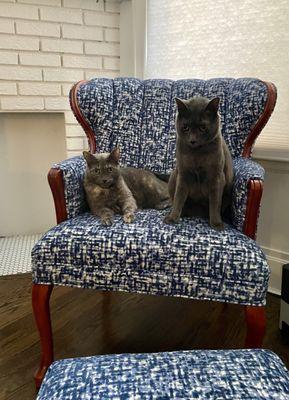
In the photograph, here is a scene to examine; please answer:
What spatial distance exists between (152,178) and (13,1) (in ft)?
4.32

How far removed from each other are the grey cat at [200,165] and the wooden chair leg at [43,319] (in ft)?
1.62

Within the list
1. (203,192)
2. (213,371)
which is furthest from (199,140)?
(213,371)

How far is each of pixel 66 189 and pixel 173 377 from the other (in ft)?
2.63

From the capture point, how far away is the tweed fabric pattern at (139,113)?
1.66 metres

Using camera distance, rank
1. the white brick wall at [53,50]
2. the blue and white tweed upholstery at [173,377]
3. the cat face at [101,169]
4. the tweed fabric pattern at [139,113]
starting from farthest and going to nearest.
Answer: the white brick wall at [53,50] → the tweed fabric pattern at [139,113] → the cat face at [101,169] → the blue and white tweed upholstery at [173,377]

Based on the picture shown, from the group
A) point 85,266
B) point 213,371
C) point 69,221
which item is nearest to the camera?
point 213,371

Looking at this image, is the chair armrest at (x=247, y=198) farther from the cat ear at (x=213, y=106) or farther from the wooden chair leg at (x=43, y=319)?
the wooden chair leg at (x=43, y=319)

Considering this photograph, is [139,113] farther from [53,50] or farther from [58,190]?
[53,50]

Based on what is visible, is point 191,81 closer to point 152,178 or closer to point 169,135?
point 169,135

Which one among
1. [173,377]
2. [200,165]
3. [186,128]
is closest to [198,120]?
[186,128]

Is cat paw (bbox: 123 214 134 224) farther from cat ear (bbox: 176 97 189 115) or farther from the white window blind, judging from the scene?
the white window blind

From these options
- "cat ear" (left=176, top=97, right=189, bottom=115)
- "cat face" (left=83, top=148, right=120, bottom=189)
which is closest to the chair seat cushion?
"cat face" (left=83, top=148, right=120, bottom=189)

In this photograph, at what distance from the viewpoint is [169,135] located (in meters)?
1.71

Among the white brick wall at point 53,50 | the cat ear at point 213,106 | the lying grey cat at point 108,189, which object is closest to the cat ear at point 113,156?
the lying grey cat at point 108,189
